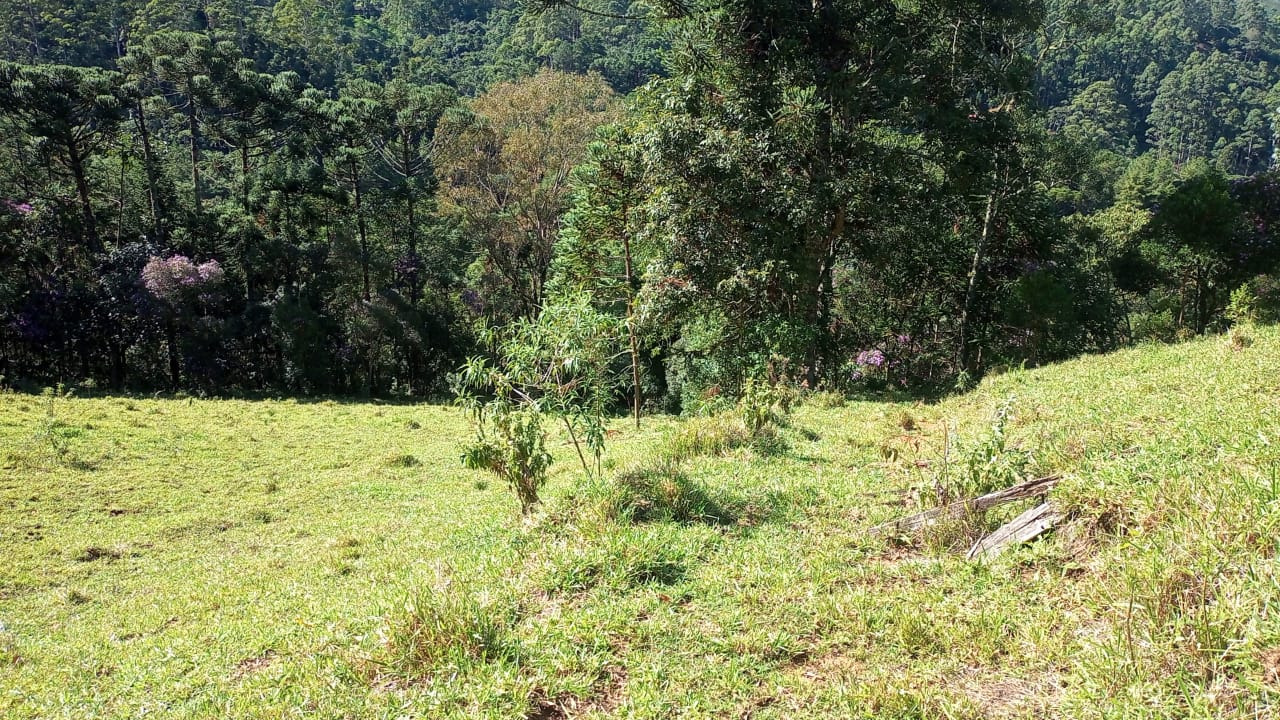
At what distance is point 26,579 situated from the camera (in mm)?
7301

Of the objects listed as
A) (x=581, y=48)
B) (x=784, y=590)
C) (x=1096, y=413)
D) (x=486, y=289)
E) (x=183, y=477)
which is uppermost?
(x=581, y=48)

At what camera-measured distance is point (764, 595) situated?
368cm

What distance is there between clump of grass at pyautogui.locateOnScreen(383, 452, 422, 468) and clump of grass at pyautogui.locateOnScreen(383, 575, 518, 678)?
32.4ft

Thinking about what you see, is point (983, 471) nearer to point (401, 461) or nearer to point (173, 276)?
point (401, 461)

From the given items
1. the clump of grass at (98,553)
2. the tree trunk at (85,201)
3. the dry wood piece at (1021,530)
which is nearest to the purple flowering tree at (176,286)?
the tree trunk at (85,201)

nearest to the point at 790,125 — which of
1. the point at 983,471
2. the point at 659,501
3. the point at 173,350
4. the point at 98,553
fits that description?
the point at 659,501

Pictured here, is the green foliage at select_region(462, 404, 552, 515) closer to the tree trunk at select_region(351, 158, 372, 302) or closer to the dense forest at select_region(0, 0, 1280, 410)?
the dense forest at select_region(0, 0, 1280, 410)

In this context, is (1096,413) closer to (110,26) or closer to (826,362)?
(826,362)

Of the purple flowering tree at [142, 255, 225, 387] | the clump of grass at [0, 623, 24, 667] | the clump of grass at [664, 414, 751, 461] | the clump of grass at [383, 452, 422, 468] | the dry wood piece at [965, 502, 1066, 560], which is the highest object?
the purple flowering tree at [142, 255, 225, 387]

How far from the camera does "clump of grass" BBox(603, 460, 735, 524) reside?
5.04m

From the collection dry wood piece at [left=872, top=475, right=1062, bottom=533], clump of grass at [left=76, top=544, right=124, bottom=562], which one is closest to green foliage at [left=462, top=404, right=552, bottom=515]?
dry wood piece at [left=872, top=475, right=1062, bottom=533]

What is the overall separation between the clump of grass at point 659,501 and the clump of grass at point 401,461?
27.8 ft

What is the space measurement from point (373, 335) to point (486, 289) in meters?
5.05

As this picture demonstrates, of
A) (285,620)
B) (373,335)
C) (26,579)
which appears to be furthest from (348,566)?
(373,335)
